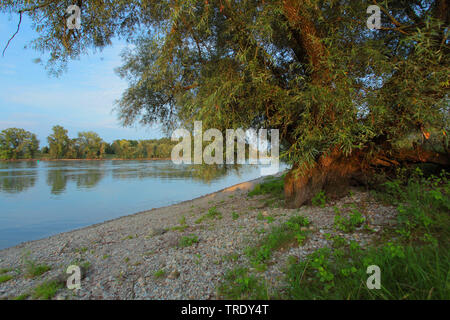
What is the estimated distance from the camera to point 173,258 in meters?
3.95

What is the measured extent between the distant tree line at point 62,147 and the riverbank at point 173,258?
188 feet

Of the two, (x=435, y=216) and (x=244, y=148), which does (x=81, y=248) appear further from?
(x=435, y=216)

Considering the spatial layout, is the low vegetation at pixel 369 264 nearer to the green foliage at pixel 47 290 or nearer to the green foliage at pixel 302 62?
the green foliage at pixel 302 62

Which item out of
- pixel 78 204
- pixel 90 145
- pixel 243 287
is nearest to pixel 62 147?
pixel 90 145

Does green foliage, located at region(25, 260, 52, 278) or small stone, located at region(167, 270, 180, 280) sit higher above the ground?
small stone, located at region(167, 270, 180, 280)

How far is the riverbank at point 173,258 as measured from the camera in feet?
10.2

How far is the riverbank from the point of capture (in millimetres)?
3100

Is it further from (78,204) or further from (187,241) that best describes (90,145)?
(187,241)

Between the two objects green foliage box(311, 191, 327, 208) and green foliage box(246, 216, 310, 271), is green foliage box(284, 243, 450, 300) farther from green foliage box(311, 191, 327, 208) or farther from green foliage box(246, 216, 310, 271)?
green foliage box(311, 191, 327, 208)

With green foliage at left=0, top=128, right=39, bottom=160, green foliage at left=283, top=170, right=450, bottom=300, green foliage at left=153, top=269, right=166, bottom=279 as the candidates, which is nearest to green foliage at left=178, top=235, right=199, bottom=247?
green foliage at left=153, top=269, right=166, bottom=279

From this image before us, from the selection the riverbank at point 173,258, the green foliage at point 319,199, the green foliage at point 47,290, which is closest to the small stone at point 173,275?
the riverbank at point 173,258

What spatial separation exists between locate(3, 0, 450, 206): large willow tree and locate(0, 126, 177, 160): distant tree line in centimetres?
5729

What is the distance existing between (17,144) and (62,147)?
11.4 meters
